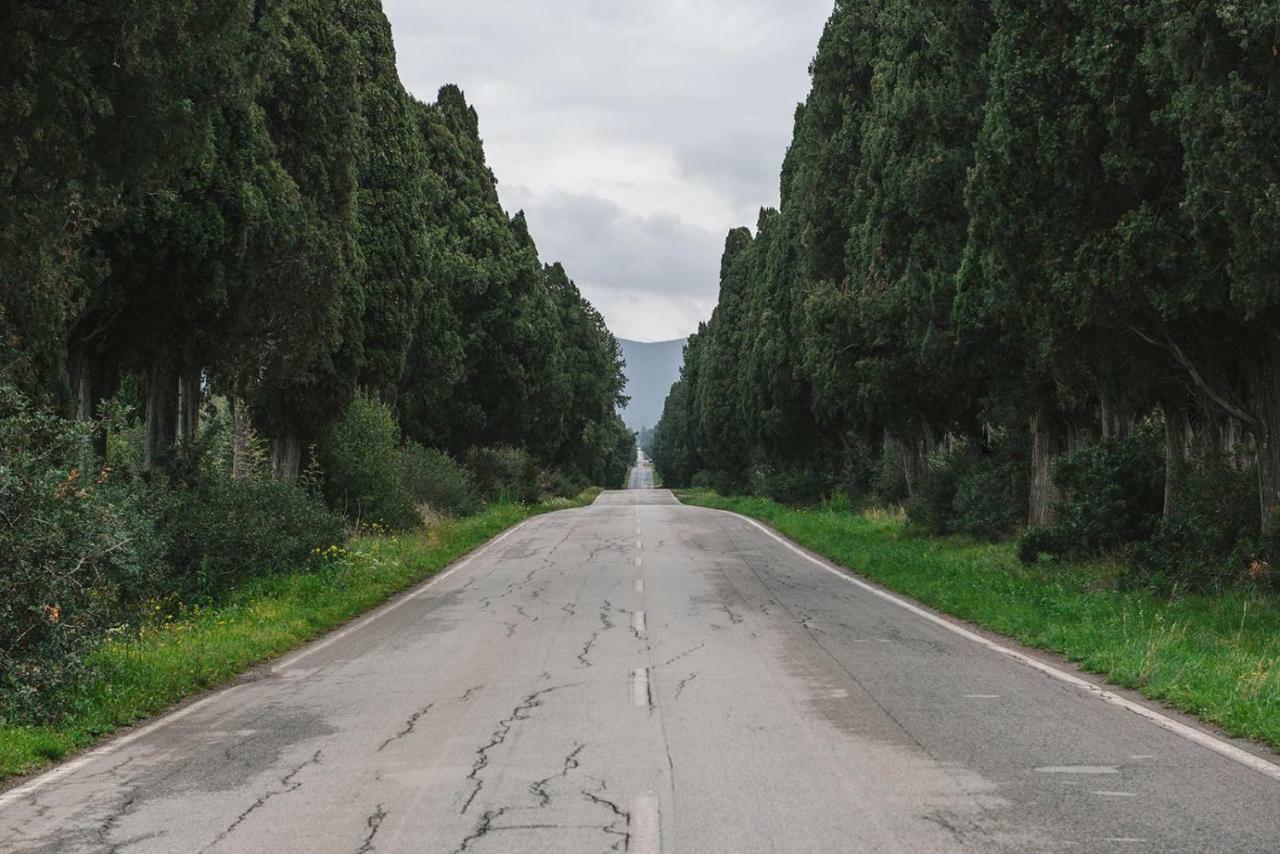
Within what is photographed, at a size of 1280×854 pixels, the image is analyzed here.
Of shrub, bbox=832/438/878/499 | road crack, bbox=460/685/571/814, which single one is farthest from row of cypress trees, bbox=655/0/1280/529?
shrub, bbox=832/438/878/499

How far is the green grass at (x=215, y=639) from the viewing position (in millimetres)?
8273

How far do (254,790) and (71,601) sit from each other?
3695 millimetres

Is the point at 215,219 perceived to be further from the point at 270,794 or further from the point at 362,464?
the point at 362,464

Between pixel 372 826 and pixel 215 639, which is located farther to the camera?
pixel 215 639

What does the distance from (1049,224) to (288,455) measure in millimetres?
15522

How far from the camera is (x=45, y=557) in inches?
358

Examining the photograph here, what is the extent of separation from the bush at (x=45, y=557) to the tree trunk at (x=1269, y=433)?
11.7 meters

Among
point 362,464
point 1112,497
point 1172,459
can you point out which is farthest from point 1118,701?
point 362,464

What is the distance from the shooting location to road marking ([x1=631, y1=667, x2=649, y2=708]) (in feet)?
29.1

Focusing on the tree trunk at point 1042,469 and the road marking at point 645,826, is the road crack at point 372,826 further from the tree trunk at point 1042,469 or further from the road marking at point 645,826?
the tree trunk at point 1042,469

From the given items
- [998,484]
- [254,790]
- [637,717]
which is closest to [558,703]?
[637,717]

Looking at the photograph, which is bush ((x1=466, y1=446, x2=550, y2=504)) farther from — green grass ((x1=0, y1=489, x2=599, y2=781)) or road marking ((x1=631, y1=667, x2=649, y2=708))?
road marking ((x1=631, y1=667, x2=649, y2=708))

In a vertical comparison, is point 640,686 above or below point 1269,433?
below

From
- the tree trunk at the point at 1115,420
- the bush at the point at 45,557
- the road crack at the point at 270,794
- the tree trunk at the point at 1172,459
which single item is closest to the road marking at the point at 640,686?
the road crack at the point at 270,794
